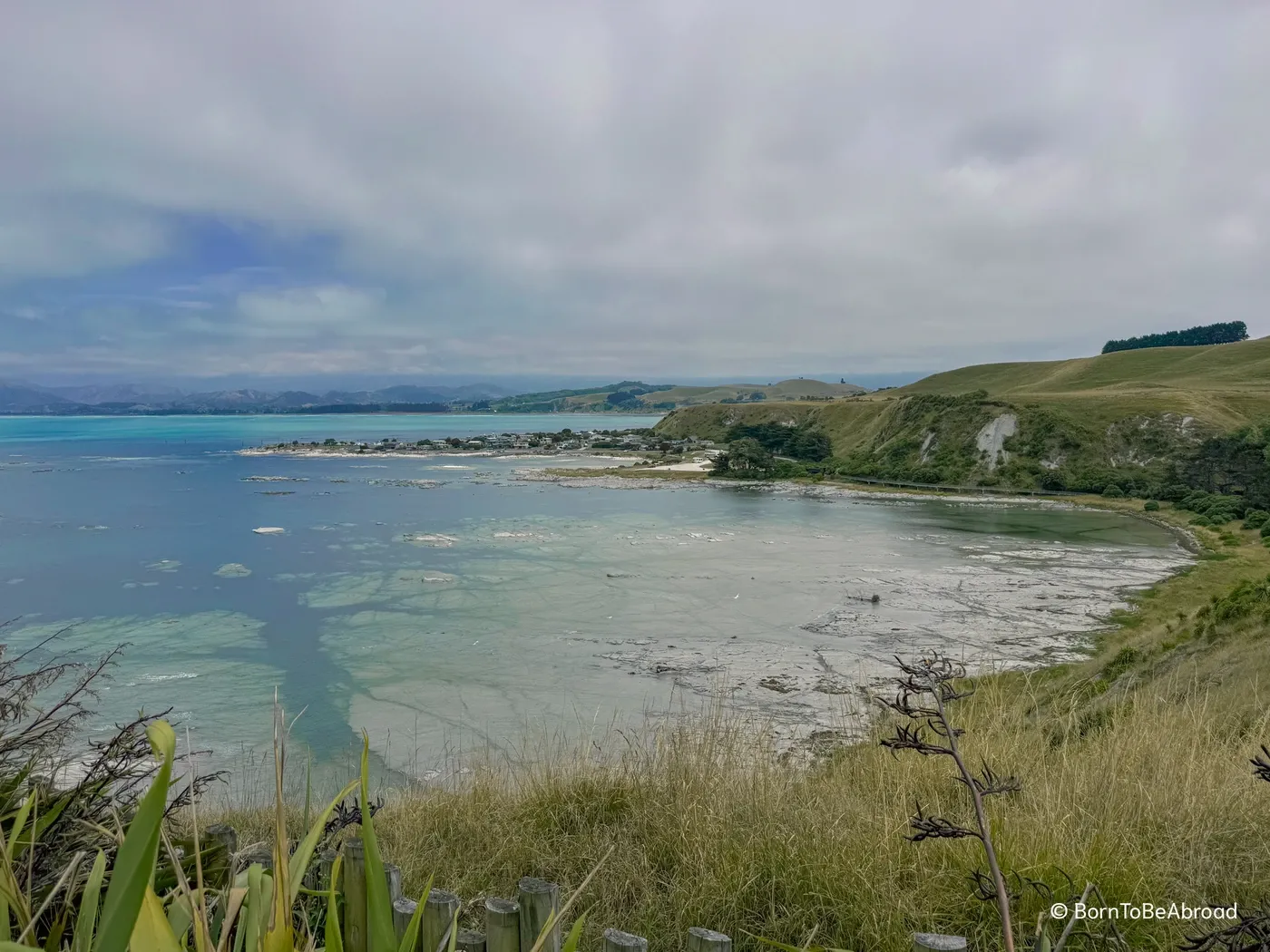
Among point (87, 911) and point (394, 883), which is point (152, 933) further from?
point (394, 883)

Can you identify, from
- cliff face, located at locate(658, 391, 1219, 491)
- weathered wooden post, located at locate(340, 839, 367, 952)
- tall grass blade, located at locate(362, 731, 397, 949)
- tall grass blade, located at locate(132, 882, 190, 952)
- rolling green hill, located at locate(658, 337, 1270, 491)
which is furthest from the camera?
rolling green hill, located at locate(658, 337, 1270, 491)

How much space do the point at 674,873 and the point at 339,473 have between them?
210ft

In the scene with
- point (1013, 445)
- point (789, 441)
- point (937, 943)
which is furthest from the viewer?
point (789, 441)

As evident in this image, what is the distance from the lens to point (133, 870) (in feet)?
3.67

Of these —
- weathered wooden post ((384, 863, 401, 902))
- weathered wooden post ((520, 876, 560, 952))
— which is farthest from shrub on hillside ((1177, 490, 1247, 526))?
weathered wooden post ((384, 863, 401, 902))

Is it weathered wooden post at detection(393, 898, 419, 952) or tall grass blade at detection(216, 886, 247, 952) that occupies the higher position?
tall grass blade at detection(216, 886, 247, 952)

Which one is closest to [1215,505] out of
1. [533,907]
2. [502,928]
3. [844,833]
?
[844,833]

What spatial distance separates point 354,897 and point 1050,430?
61.7m

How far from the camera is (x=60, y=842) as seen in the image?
2572mm

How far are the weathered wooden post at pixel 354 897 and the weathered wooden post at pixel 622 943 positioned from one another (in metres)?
0.89

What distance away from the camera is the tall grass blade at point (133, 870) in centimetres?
111

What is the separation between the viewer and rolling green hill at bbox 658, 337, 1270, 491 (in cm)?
5116

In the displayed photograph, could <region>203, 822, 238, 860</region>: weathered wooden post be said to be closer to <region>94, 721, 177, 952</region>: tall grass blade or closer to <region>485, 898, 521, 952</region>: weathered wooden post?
<region>485, 898, 521, 952</region>: weathered wooden post

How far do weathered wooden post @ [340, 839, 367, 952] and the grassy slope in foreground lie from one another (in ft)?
2.89
